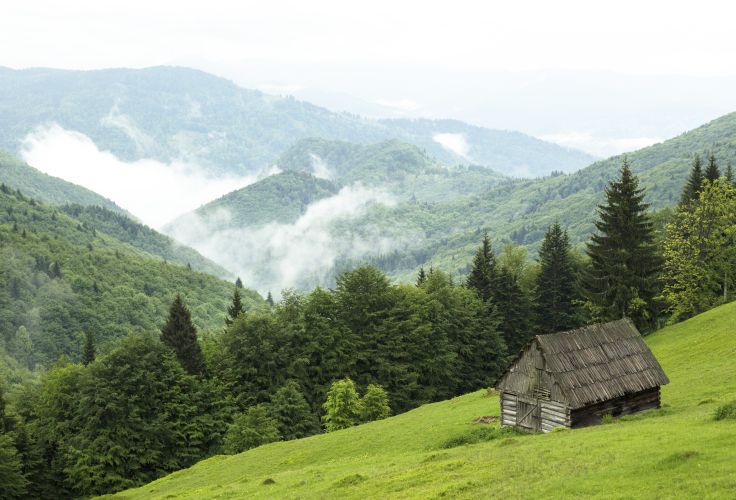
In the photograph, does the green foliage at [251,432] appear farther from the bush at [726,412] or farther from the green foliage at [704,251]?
A: the green foliage at [704,251]

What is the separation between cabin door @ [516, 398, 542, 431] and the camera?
42938 mm

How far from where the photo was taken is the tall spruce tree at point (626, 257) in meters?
74.1

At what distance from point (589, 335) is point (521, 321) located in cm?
5613

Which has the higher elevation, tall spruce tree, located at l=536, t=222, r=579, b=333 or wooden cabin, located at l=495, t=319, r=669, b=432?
tall spruce tree, located at l=536, t=222, r=579, b=333

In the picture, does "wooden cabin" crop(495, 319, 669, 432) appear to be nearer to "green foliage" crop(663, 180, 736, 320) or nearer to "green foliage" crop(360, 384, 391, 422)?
"green foliage" crop(360, 384, 391, 422)

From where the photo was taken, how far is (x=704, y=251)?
2990 inches

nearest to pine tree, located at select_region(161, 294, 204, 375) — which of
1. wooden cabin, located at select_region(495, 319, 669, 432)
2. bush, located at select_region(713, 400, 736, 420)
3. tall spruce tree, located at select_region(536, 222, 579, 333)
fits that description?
wooden cabin, located at select_region(495, 319, 669, 432)

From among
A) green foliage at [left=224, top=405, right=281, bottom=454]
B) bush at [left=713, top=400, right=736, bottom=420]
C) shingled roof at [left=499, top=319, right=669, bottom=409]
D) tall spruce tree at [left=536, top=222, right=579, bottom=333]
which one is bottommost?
green foliage at [left=224, top=405, right=281, bottom=454]

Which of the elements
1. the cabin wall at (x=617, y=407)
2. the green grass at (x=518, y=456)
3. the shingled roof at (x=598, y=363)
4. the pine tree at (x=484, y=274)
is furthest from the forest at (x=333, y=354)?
the cabin wall at (x=617, y=407)

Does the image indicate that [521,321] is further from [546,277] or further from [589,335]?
[589,335]

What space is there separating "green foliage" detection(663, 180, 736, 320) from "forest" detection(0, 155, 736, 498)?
0.28 m

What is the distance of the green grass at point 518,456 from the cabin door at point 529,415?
126 centimetres

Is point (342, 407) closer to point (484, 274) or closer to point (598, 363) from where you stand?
point (598, 363)

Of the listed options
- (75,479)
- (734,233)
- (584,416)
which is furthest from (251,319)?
(734,233)
